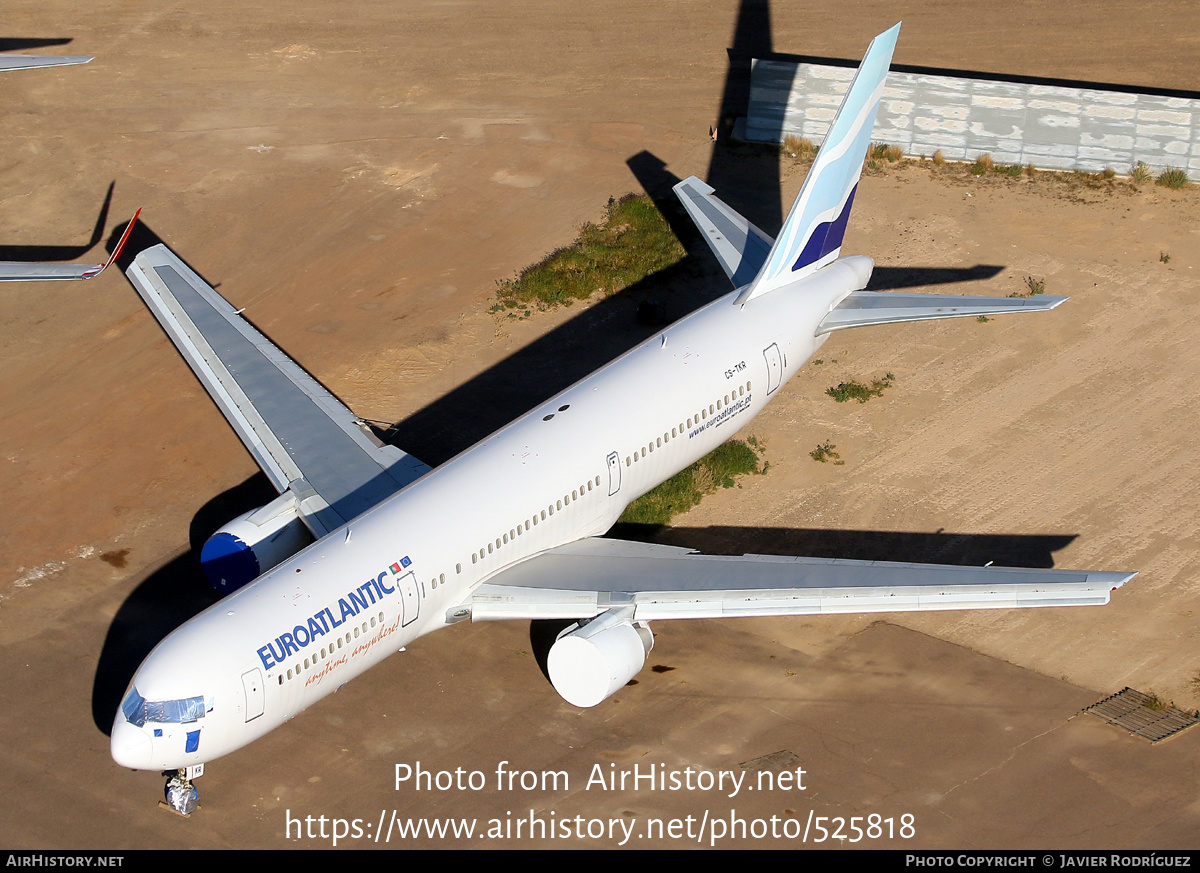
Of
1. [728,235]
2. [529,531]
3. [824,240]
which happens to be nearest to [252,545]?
[529,531]

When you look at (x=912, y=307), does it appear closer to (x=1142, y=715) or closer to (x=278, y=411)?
(x=1142, y=715)

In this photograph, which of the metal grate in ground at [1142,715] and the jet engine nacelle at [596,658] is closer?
the jet engine nacelle at [596,658]

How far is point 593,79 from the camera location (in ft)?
196

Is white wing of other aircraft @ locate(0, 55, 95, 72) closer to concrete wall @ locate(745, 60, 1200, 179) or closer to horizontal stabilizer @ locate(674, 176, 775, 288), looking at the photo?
horizontal stabilizer @ locate(674, 176, 775, 288)

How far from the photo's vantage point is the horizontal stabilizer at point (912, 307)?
3572 centimetres

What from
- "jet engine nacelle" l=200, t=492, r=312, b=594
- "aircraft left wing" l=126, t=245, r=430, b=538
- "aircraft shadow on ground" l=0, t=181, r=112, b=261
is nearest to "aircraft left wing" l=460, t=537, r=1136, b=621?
"aircraft left wing" l=126, t=245, r=430, b=538

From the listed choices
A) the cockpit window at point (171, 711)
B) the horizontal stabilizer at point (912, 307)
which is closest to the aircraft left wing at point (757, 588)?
the cockpit window at point (171, 711)

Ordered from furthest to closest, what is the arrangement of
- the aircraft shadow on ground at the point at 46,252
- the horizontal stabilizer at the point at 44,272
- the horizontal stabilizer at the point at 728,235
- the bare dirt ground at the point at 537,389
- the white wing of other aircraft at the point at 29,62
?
the white wing of other aircraft at the point at 29,62
the aircraft shadow on ground at the point at 46,252
the horizontal stabilizer at the point at 44,272
the horizontal stabilizer at the point at 728,235
the bare dirt ground at the point at 537,389

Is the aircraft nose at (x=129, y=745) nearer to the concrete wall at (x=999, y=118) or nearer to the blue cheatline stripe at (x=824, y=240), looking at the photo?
the blue cheatline stripe at (x=824, y=240)

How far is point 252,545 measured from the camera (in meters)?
31.8

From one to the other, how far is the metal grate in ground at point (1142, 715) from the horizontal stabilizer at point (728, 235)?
1586 centimetres

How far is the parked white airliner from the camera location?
26.8 metres

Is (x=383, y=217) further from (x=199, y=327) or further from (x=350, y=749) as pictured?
(x=350, y=749)

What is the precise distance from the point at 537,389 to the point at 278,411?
910cm
